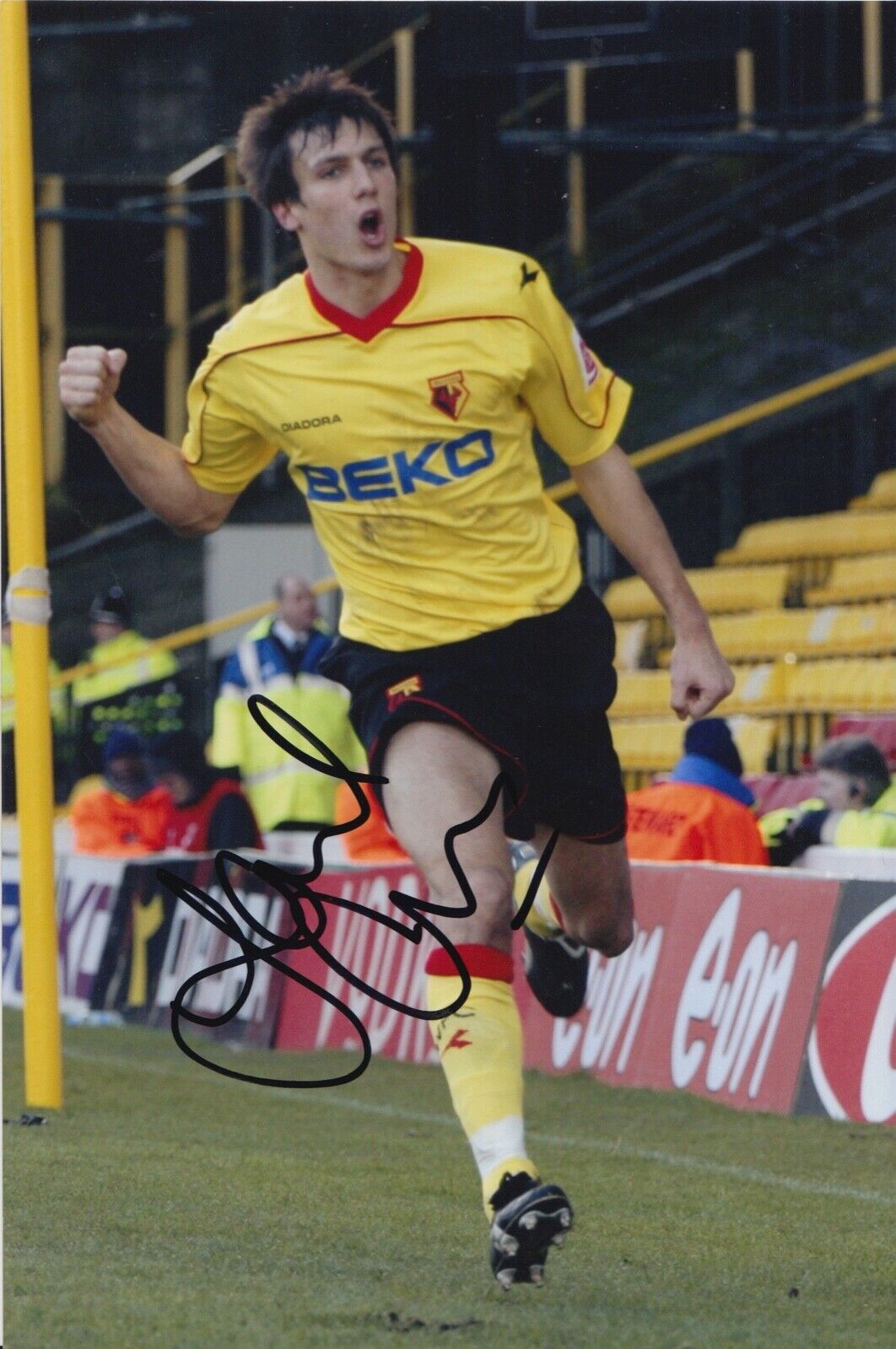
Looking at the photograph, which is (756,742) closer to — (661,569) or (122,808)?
(122,808)

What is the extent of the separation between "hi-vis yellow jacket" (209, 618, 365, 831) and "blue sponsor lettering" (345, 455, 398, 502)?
3.20 m

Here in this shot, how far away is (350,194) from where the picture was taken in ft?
13.3

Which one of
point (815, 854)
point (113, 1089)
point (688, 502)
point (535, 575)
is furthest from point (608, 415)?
point (688, 502)

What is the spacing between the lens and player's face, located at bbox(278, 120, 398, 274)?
4059 mm

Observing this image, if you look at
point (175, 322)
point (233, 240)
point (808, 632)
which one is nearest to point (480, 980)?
point (175, 322)

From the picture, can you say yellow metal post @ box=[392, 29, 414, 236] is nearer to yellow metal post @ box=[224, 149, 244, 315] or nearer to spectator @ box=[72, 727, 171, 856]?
yellow metal post @ box=[224, 149, 244, 315]

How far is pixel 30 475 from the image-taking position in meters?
6.02

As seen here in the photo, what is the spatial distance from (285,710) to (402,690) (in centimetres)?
334

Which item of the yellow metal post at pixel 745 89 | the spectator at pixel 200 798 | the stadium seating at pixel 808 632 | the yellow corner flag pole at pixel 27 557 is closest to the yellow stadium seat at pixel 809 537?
the stadium seating at pixel 808 632

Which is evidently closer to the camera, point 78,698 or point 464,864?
point 464,864

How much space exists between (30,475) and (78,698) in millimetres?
4559

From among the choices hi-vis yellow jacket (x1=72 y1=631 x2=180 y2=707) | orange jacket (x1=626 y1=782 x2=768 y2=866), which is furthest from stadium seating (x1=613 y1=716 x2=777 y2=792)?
orange jacket (x1=626 y1=782 x2=768 y2=866)

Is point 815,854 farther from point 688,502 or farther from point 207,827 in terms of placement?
point 688,502

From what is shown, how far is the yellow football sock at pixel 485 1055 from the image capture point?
3.60 meters
